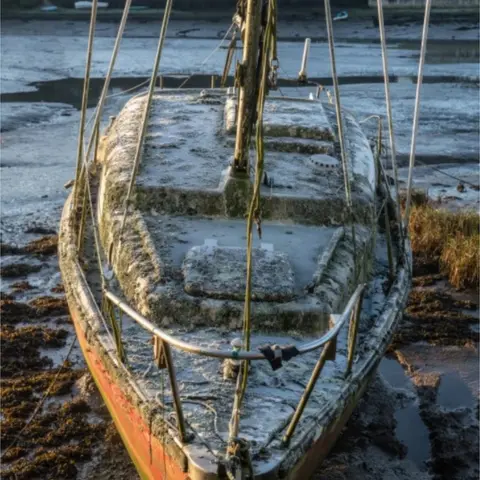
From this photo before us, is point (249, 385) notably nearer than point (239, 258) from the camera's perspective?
Yes

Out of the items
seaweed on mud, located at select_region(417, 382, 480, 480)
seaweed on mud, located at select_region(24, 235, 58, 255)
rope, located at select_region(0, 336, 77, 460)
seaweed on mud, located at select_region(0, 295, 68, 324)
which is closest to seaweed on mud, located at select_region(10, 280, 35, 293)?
seaweed on mud, located at select_region(0, 295, 68, 324)

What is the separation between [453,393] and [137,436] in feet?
13.3

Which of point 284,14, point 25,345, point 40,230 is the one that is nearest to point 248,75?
point 25,345

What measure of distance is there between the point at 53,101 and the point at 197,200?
14.1 meters

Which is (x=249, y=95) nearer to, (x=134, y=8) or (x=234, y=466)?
(x=234, y=466)

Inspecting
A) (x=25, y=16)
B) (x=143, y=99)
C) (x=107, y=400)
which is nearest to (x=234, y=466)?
(x=107, y=400)

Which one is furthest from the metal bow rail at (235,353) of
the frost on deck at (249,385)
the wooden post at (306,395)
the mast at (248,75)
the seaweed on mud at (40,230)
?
the seaweed on mud at (40,230)

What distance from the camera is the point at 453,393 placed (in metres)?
8.40

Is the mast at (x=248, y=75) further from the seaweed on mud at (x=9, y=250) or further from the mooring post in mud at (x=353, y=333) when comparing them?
the seaweed on mud at (x=9, y=250)

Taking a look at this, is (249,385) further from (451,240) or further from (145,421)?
(451,240)

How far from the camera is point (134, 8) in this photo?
111 feet

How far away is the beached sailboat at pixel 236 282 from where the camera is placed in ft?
16.3

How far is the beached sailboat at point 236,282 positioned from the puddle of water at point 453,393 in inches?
57.5

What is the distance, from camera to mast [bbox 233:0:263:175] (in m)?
6.51
